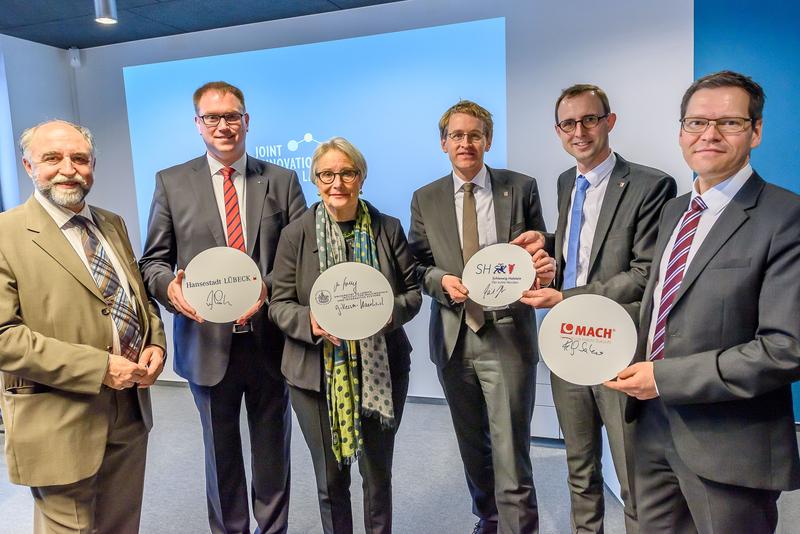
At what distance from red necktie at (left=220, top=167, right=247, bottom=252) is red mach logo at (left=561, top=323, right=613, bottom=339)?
4.58 feet

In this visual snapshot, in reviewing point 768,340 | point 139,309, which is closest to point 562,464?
point 768,340

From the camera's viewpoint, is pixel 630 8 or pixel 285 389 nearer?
pixel 285 389

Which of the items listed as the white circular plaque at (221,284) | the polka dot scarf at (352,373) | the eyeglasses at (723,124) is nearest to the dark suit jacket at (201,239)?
the white circular plaque at (221,284)

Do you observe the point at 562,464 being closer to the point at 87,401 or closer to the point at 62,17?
the point at 87,401

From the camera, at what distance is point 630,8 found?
3541 mm

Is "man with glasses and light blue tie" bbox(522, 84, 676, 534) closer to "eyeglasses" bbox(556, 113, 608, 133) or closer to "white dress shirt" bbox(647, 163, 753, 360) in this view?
"eyeglasses" bbox(556, 113, 608, 133)

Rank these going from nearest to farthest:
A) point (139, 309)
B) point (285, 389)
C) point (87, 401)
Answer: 1. point (87, 401)
2. point (139, 309)
3. point (285, 389)

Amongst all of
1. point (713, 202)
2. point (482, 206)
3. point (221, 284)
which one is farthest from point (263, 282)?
point (713, 202)

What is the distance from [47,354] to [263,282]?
80 centimetres

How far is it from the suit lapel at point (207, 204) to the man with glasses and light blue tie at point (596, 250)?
1.33 metres

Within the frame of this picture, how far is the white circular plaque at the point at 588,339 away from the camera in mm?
1700

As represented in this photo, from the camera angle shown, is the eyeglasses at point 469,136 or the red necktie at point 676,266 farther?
the eyeglasses at point 469,136

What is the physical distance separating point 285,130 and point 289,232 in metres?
2.74
